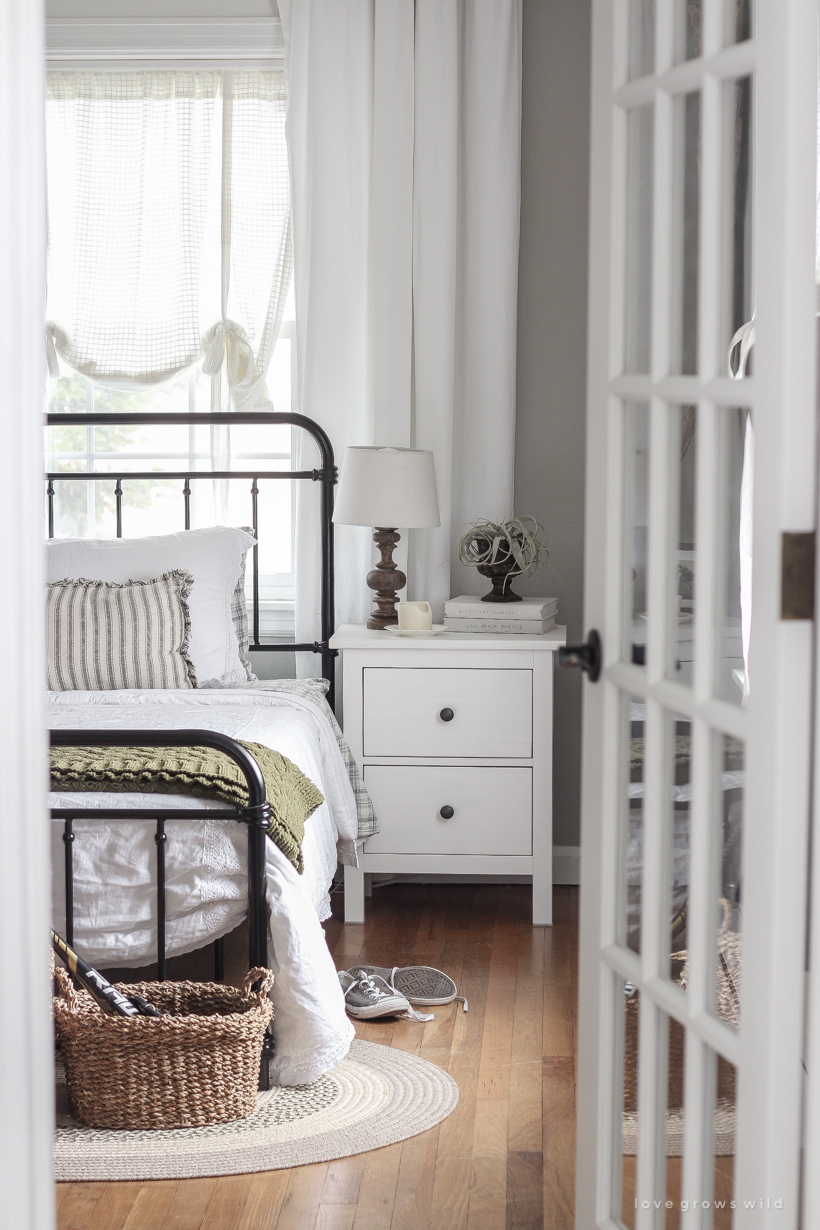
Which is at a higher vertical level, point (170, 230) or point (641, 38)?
point (170, 230)

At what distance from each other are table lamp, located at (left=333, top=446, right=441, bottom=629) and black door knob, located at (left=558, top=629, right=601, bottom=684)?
1.81 m

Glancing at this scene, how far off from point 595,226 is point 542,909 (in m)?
2.19

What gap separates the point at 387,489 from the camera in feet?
10.5

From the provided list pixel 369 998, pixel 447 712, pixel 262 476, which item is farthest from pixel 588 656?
pixel 262 476

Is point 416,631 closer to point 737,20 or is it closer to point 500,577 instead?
point 500,577

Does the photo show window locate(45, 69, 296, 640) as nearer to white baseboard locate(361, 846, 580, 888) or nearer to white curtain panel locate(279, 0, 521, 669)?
white curtain panel locate(279, 0, 521, 669)

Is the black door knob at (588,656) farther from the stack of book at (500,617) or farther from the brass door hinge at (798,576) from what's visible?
the stack of book at (500,617)

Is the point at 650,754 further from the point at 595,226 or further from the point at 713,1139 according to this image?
the point at 595,226

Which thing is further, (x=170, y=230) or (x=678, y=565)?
(x=170, y=230)

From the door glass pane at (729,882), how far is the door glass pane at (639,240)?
437 millimetres

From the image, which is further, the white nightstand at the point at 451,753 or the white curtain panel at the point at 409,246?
the white curtain panel at the point at 409,246

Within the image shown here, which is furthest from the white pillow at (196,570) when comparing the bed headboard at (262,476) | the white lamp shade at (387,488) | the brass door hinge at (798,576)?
the brass door hinge at (798,576)

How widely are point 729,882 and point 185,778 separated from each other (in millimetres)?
1241

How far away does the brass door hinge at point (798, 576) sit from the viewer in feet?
3.49
